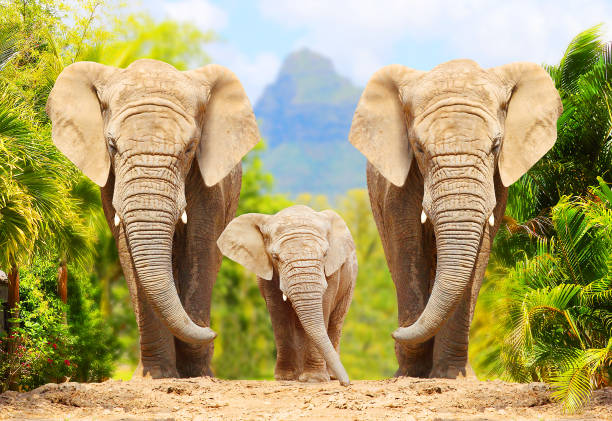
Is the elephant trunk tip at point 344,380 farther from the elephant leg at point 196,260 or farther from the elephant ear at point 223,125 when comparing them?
the elephant ear at point 223,125

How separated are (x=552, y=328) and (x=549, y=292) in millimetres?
794

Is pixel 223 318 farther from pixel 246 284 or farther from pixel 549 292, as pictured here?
pixel 549 292

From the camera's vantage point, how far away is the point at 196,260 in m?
11.5

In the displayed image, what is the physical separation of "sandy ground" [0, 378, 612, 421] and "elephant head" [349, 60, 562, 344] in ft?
2.49

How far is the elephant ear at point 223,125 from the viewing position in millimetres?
11508

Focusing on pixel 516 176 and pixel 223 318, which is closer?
pixel 516 176

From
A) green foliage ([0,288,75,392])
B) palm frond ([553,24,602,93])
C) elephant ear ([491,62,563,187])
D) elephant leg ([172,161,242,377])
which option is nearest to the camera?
elephant ear ([491,62,563,187])

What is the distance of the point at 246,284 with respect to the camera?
111 ft

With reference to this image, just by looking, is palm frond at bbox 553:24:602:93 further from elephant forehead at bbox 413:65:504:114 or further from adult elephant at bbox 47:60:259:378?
adult elephant at bbox 47:60:259:378

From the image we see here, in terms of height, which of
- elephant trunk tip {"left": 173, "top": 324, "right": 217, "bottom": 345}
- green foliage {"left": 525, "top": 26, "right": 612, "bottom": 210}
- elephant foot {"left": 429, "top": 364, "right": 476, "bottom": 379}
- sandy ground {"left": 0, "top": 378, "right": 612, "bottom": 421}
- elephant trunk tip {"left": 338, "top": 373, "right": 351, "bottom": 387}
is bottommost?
sandy ground {"left": 0, "top": 378, "right": 612, "bottom": 421}

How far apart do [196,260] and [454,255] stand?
3309 mm

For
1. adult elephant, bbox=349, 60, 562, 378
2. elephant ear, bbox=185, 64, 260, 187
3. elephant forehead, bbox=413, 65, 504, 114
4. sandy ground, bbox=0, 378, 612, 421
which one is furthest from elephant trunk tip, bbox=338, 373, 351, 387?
elephant forehead, bbox=413, 65, 504, 114

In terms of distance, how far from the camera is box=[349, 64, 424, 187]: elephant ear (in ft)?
36.6

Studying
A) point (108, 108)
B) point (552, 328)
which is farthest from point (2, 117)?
point (552, 328)
